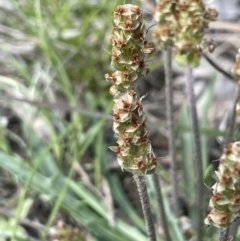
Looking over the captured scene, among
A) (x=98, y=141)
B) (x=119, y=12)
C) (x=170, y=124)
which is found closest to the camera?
(x=119, y=12)

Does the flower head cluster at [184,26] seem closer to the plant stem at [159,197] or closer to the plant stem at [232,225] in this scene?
the plant stem at [232,225]

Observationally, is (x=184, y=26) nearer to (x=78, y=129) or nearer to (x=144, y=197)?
(x=144, y=197)

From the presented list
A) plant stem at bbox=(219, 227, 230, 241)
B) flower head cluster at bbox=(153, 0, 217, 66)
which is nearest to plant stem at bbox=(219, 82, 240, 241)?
plant stem at bbox=(219, 227, 230, 241)

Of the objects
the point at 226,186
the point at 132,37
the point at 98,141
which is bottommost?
the point at 98,141

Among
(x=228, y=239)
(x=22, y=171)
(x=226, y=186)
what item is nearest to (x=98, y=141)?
A: (x=22, y=171)

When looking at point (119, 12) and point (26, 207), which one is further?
point (26, 207)

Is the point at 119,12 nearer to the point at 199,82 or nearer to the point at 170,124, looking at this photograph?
the point at 170,124

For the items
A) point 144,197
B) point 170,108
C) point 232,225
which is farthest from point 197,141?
point 144,197

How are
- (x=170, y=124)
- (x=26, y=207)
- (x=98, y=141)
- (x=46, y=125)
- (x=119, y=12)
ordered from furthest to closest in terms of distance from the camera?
(x=46, y=125) < (x=98, y=141) < (x=26, y=207) < (x=170, y=124) < (x=119, y=12)
